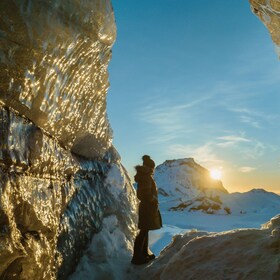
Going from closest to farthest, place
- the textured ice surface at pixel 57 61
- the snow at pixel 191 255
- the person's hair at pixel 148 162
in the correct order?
1. the textured ice surface at pixel 57 61
2. the snow at pixel 191 255
3. the person's hair at pixel 148 162

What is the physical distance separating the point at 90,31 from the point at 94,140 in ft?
6.23

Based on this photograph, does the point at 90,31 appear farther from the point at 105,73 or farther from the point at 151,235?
the point at 151,235

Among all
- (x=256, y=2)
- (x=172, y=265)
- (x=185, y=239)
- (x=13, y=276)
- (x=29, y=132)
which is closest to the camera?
(x=13, y=276)

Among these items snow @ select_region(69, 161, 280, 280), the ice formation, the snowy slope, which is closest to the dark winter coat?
snow @ select_region(69, 161, 280, 280)

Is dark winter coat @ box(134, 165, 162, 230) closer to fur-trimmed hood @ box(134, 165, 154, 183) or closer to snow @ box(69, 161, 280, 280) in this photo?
fur-trimmed hood @ box(134, 165, 154, 183)

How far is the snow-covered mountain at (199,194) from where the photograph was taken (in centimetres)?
2553

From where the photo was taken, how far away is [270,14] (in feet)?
12.0

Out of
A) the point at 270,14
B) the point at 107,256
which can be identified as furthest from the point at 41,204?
the point at 270,14

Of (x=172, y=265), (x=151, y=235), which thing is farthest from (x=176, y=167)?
(x=172, y=265)

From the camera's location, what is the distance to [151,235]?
34.3 ft

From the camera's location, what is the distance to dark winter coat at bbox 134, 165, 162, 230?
438cm

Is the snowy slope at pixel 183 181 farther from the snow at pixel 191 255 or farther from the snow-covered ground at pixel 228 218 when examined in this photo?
the snow at pixel 191 255

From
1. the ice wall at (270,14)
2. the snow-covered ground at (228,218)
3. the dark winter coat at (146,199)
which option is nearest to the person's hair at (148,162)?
the dark winter coat at (146,199)

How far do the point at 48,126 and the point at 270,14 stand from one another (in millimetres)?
2955
